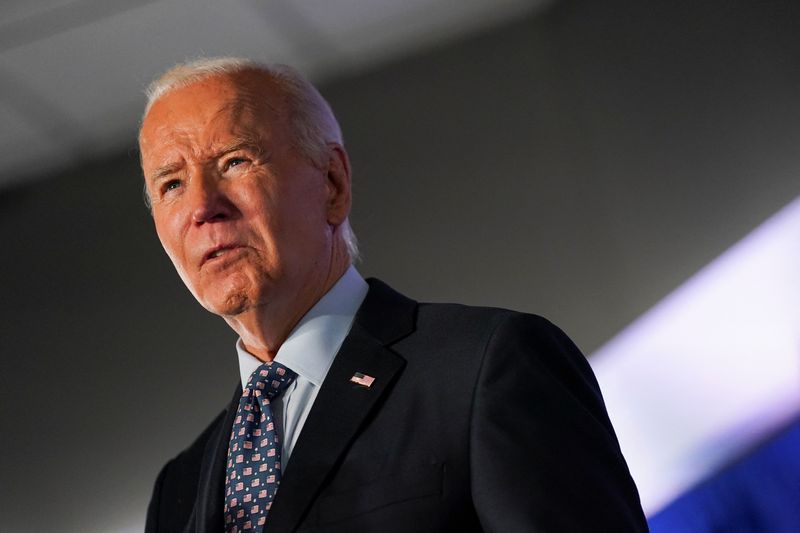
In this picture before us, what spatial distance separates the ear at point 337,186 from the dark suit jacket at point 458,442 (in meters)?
0.24

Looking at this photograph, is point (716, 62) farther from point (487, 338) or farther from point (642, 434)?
point (487, 338)

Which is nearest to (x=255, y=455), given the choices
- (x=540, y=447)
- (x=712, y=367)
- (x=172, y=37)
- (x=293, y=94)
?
(x=540, y=447)

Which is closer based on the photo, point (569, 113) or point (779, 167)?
point (779, 167)

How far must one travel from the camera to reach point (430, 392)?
1400 millimetres

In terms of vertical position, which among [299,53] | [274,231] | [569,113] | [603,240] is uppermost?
[299,53]

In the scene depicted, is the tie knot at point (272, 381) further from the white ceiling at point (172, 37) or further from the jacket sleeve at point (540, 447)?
the white ceiling at point (172, 37)

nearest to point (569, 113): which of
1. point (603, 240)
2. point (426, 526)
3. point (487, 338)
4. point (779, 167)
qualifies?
point (603, 240)

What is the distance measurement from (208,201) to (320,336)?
240 millimetres

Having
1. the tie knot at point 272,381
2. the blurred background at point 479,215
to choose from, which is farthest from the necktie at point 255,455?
the blurred background at point 479,215

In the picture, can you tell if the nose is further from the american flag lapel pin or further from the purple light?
the purple light

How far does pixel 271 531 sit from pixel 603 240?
1.81 metres

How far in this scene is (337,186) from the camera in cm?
172

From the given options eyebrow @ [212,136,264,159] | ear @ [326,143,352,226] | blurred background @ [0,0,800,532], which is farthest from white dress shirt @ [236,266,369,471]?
blurred background @ [0,0,800,532]

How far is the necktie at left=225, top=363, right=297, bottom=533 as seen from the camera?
1.43m
